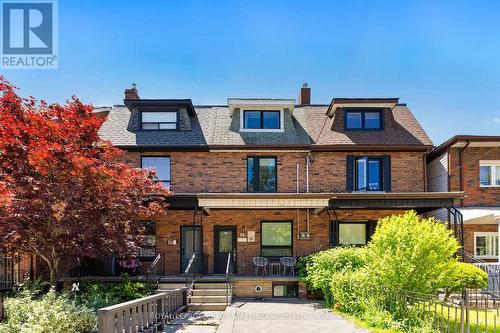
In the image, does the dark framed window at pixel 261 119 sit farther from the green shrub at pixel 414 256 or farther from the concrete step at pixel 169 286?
the green shrub at pixel 414 256

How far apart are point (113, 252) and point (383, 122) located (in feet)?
45.3

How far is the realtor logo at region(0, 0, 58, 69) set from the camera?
45.8 feet

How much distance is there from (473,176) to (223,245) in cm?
1166

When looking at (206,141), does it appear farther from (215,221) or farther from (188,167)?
(215,221)

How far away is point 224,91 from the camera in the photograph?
2269 cm

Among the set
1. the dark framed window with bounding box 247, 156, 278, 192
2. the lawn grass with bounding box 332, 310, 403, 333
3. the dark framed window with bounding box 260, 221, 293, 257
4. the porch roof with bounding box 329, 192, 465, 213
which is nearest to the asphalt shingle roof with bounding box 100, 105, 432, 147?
the dark framed window with bounding box 247, 156, 278, 192

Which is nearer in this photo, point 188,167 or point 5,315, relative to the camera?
point 5,315

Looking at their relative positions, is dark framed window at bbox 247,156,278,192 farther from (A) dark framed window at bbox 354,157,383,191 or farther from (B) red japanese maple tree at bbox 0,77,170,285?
(B) red japanese maple tree at bbox 0,77,170,285

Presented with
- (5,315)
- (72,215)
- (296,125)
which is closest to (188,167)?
(296,125)

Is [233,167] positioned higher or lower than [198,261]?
higher

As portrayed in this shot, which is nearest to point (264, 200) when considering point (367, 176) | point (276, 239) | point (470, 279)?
point (276, 239)

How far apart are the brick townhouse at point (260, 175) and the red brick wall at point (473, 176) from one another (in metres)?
0.70

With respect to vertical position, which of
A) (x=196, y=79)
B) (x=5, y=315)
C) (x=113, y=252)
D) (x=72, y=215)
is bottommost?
(x=5, y=315)

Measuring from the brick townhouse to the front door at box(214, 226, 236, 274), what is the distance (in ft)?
0.15
